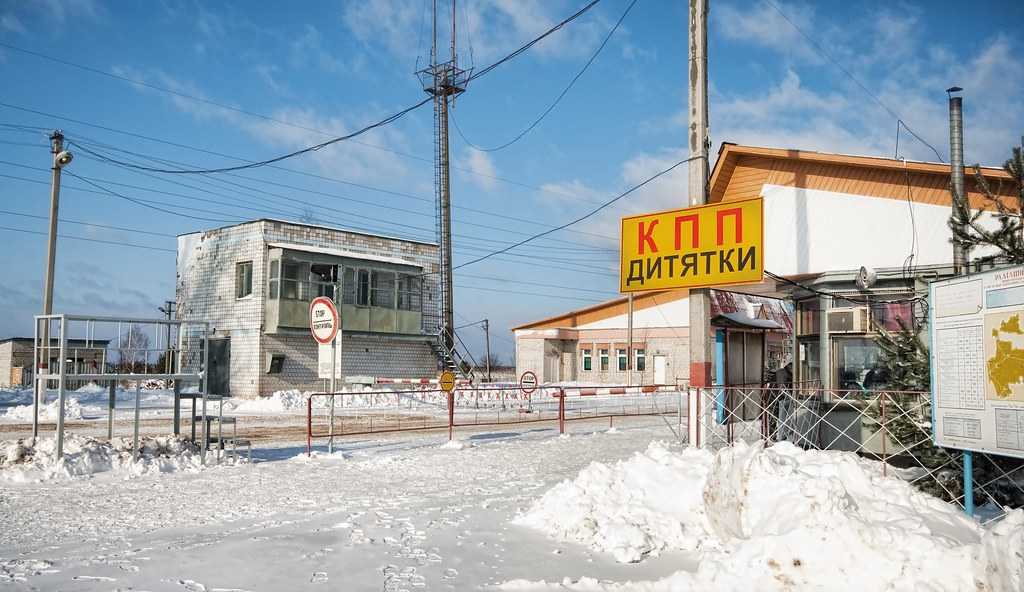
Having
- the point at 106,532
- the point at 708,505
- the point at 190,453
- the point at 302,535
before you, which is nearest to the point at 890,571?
the point at 708,505

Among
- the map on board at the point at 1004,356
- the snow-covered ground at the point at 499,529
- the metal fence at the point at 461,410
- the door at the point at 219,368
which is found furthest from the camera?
the metal fence at the point at 461,410

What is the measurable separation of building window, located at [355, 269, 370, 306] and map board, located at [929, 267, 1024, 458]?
30395 millimetres

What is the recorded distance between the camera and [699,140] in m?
12.2

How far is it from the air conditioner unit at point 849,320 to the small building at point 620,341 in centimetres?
2762

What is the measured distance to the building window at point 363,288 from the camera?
36.7 m

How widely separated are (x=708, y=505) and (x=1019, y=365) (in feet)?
10.6

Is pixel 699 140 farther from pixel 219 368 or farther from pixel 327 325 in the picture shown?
pixel 219 368

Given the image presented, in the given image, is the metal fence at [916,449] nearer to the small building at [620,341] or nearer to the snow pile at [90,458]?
the snow pile at [90,458]

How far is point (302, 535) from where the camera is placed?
772 centimetres

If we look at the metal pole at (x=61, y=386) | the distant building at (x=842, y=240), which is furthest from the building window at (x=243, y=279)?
the distant building at (x=842, y=240)

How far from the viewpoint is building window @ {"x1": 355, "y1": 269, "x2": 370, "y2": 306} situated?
36656 mm

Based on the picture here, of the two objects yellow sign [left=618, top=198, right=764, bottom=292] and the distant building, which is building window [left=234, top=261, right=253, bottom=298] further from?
yellow sign [left=618, top=198, right=764, bottom=292]

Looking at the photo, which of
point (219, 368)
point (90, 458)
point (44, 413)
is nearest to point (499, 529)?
point (90, 458)

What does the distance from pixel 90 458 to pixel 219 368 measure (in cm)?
261
